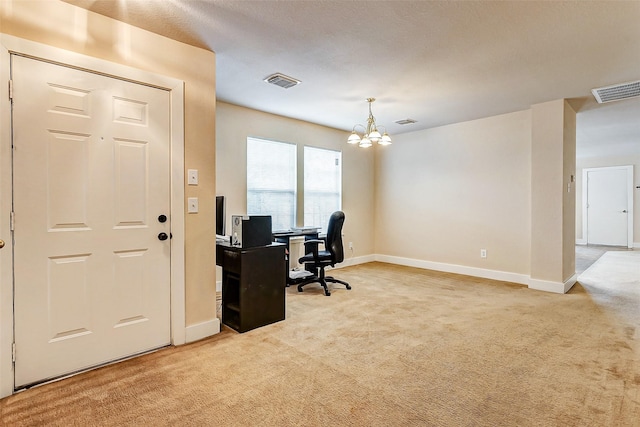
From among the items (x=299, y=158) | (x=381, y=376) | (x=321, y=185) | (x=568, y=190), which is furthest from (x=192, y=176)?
(x=568, y=190)

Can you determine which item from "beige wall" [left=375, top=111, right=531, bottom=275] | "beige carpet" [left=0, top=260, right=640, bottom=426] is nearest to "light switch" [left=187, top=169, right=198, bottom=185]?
"beige carpet" [left=0, top=260, right=640, bottom=426]

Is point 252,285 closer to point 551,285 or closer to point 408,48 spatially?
point 408,48

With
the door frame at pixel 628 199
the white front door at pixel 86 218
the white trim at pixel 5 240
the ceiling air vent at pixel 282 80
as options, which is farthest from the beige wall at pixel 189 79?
the door frame at pixel 628 199

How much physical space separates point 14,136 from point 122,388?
1652 millimetres

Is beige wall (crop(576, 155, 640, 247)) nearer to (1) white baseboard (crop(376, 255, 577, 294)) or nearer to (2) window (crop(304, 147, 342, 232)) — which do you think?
(1) white baseboard (crop(376, 255, 577, 294))

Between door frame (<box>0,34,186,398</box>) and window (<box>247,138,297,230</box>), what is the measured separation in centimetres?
203

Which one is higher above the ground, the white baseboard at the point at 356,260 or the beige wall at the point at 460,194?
the beige wall at the point at 460,194

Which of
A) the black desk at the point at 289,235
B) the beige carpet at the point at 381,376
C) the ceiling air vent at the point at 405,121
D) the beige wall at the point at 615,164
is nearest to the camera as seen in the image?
the beige carpet at the point at 381,376

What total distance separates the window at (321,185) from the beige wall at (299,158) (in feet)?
→ 0.40

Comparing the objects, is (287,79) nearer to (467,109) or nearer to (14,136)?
(14,136)

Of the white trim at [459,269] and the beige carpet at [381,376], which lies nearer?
the beige carpet at [381,376]

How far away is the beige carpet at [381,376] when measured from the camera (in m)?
1.75

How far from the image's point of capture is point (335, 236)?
4.31 metres

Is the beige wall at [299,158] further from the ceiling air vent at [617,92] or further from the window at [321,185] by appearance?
the ceiling air vent at [617,92]
